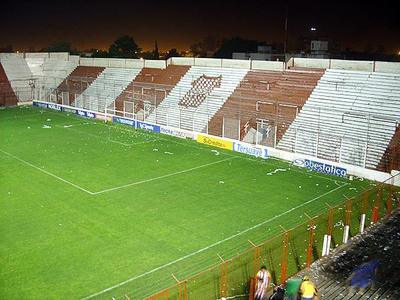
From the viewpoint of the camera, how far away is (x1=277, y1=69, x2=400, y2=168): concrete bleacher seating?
28.0 m

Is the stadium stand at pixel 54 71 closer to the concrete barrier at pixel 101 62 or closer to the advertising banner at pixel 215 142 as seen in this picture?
Result: the concrete barrier at pixel 101 62

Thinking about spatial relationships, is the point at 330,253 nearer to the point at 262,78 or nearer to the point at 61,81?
the point at 262,78

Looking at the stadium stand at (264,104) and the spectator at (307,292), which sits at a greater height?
the stadium stand at (264,104)

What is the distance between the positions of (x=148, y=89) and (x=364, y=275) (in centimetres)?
3481

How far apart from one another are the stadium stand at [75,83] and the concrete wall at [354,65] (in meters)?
29.3

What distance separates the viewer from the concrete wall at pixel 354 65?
111ft

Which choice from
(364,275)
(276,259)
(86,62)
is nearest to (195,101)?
(86,62)

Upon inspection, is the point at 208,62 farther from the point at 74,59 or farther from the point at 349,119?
the point at 74,59

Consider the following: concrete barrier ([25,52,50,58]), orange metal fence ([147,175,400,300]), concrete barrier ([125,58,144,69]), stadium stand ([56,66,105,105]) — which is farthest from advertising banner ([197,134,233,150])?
concrete barrier ([25,52,50,58])

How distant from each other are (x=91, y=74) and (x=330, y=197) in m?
40.6

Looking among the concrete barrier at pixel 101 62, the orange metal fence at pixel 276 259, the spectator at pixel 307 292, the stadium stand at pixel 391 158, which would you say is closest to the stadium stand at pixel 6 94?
the concrete barrier at pixel 101 62

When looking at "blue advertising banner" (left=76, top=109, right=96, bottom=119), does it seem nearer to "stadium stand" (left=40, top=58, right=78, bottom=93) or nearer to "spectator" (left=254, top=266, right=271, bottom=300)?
"stadium stand" (left=40, top=58, right=78, bottom=93)

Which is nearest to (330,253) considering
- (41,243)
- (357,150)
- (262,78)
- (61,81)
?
(41,243)

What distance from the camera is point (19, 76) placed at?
58.5m
